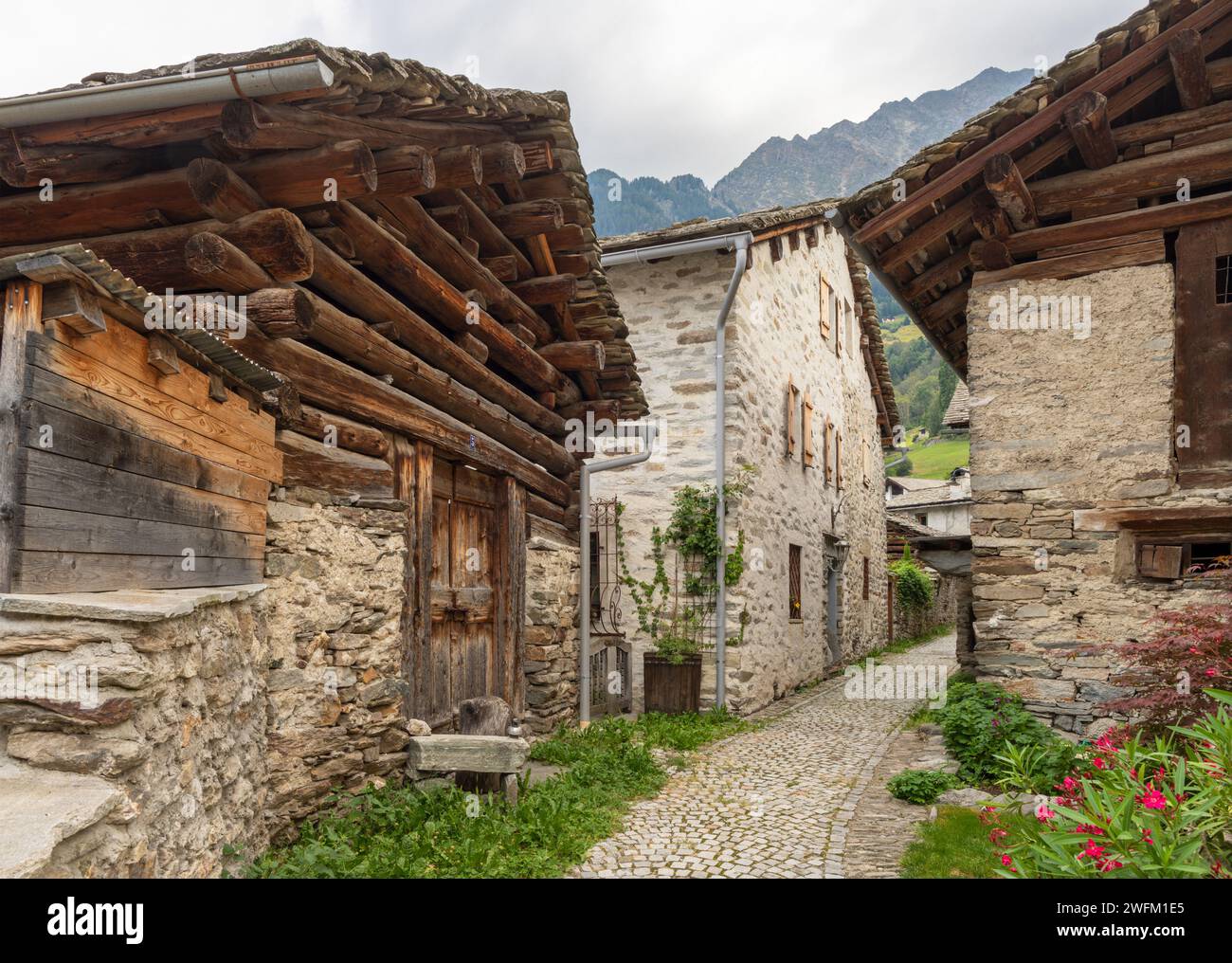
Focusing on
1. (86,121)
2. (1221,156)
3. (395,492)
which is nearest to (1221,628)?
(1221,156)

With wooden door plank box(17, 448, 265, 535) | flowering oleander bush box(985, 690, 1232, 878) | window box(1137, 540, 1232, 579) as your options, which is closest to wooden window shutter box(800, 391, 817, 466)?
window box(1137, 540, 1232, 579)

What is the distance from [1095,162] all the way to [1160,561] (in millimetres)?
2958

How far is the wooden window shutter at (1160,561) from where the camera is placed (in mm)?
5551

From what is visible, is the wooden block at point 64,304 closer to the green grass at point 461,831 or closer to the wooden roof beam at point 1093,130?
the green grass at point 461,831

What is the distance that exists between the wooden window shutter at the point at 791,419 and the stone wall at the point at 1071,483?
5.61 meters

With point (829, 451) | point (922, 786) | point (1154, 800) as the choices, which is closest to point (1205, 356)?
point (922, 786)

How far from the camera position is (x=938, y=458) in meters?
60.8

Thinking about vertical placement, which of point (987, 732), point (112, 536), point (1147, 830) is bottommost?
point (987, 732)

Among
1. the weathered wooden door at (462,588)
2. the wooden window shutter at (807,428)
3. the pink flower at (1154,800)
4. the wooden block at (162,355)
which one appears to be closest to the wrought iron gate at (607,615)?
the weathered wooden door at (462,588)

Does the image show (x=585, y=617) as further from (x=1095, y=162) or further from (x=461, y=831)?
(x=1095, y=162)

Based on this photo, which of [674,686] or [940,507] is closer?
[674,686]
